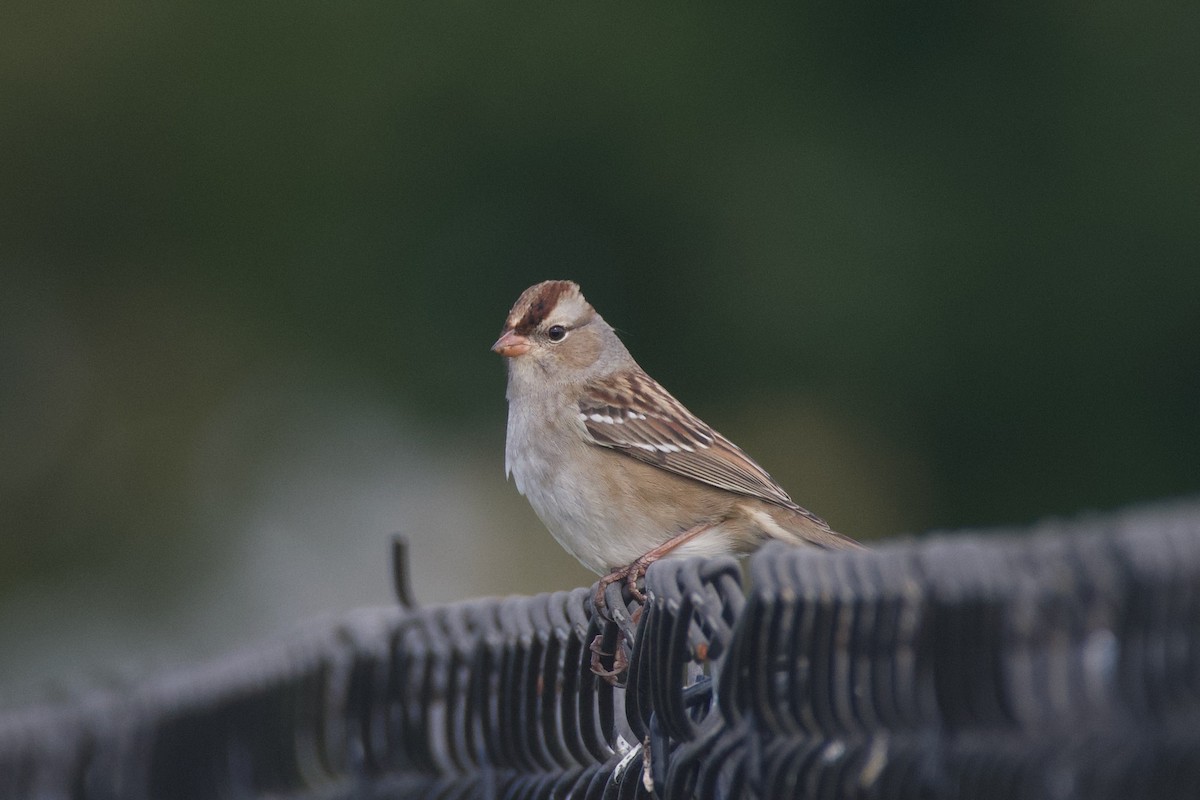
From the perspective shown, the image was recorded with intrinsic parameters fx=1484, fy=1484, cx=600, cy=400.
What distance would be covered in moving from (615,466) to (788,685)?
8.38ft

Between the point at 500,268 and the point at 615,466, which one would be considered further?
the point at 500,268

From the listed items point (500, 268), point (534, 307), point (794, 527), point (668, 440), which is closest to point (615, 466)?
point (668, 440)

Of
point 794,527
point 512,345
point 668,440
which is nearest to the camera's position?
point 794,527

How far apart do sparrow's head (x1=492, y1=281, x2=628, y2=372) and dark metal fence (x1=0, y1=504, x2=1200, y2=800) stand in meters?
1.70

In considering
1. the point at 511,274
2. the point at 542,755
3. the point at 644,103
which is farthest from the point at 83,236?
the point at 542,755

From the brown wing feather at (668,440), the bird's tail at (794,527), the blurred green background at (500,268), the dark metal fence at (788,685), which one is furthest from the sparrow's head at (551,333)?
the blurred green background at (500,268)

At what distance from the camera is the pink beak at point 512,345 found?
14.6 feet

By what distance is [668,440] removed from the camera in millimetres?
4250

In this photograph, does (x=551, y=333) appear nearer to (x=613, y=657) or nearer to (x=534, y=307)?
(x=534, y=307)

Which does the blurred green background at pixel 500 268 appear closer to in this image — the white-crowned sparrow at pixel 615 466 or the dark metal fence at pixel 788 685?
the white-crowned sparrow at pixel 615 466

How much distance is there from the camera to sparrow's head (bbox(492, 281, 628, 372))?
4473mm

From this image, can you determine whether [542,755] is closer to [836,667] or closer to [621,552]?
[836,667]

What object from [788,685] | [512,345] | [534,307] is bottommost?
[788,685]

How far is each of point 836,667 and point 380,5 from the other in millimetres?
7478
